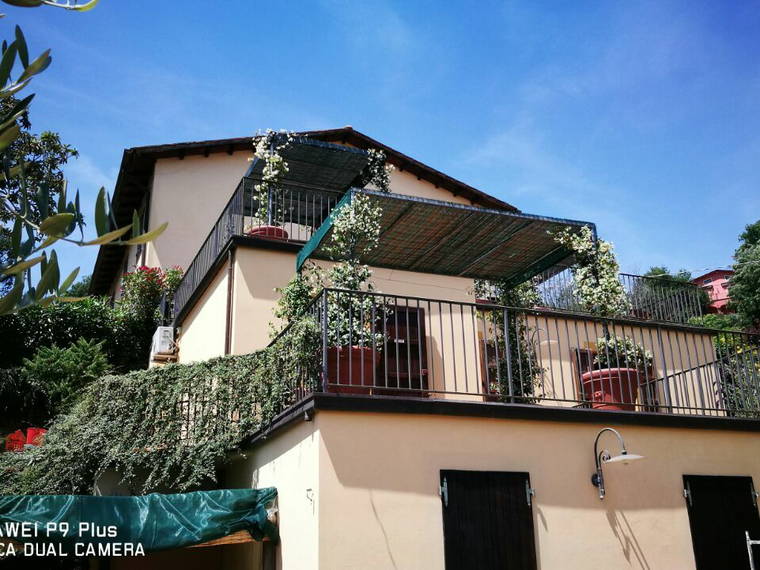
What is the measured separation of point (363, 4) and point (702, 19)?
528cm

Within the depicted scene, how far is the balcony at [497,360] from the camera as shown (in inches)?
289

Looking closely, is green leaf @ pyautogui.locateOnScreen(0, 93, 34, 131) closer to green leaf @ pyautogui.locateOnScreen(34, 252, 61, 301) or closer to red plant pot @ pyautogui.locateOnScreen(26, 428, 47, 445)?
green leaf @ pyautogui.locateOnScreen(34, 252, 61, 301)

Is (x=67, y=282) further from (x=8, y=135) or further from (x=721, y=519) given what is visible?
(x=721, y=519)

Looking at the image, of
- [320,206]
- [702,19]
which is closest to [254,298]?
[320,206]

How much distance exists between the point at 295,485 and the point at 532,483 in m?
2.34

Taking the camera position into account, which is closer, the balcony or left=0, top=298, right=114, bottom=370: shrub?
the balcony

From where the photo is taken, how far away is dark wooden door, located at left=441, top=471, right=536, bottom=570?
665cm

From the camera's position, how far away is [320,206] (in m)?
13.7

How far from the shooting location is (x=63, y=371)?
1482cm

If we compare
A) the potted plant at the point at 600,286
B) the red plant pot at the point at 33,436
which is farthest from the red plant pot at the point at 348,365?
the red plant pot at the point at 33,436

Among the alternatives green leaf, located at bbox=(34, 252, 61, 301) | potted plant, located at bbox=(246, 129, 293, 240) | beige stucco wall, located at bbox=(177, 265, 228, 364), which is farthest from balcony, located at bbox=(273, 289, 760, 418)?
green leaf, located at bbox=(34, 252, 61, 301)

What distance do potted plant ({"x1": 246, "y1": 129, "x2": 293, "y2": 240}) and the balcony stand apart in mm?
2419

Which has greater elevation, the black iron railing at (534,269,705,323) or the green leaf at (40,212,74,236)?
the black iron railing at (534,269,705,323)

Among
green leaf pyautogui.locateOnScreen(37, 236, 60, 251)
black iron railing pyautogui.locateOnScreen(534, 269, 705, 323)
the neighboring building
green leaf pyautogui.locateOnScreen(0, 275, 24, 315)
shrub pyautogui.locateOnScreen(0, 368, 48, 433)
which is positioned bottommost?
green leaf pyautogui.locateOnScreen(0, 275, 24, 315)
